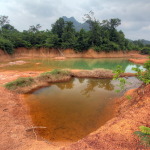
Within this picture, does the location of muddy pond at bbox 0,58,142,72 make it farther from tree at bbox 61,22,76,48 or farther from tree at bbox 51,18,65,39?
tree at bbox 51,18,65,39

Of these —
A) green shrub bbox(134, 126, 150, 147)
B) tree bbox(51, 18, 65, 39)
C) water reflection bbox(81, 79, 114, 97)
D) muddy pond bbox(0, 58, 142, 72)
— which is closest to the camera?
green shrub bbox(134, 126, 150, 147)

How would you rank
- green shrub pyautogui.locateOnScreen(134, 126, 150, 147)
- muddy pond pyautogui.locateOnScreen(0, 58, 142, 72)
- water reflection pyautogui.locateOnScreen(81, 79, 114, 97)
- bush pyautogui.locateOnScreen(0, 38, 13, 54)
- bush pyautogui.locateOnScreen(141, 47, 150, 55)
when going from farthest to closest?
bush pyautogui.locateOnScreen(141, 47, 150, 55), bush pyautogui.locateOnScreen(0, 38, 13, 54), muddy pond pyautogui.locateOnScreen(0, 58, 142, 72), water reflection pyautogui.locateOnScreen(81, 79, 114, 97), green shrub pyautogui.locateOnScreen(134, 126, 150, 147)

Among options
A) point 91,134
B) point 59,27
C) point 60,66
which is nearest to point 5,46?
point 60,66

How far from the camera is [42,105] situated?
5988mm

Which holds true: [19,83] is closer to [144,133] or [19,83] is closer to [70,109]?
[70,109]

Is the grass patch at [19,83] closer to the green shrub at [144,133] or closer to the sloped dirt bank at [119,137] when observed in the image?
the sloped dirt bank at [119,137]

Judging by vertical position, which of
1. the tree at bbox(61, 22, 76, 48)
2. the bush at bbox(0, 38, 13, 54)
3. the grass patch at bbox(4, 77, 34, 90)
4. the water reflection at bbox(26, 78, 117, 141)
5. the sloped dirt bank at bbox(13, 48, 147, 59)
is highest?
the tree at bbox(61, 22, 76, 48)

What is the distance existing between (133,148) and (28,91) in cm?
666

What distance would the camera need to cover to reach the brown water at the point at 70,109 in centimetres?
420

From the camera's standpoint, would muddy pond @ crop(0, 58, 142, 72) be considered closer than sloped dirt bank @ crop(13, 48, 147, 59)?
Yes

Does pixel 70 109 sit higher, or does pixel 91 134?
pixel 91 134

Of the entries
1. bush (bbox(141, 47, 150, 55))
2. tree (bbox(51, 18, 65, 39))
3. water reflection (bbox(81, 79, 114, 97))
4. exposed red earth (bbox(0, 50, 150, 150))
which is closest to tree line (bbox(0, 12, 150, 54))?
tree (bbox(51, 18, 65, 39))

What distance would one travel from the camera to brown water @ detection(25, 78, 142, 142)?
4203mm

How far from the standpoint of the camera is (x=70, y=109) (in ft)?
18.8
